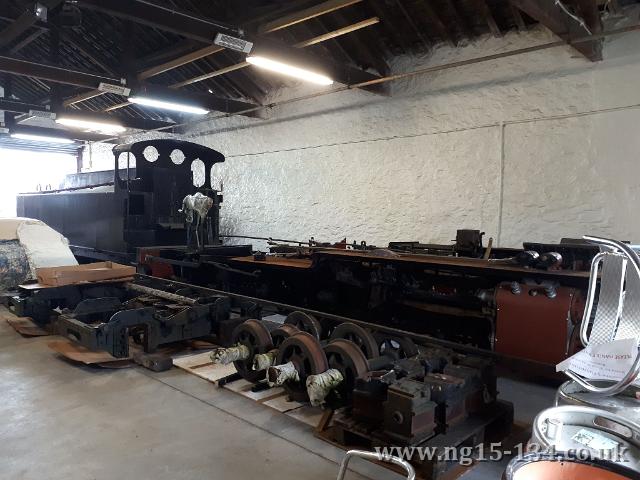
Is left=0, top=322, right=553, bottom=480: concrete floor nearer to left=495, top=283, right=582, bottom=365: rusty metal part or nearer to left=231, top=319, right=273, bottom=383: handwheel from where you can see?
left=231, top=319, right=273, bottom=383: handwheel

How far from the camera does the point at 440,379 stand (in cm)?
236

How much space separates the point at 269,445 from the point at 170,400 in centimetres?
94

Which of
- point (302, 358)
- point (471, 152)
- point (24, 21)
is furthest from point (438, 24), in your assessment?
point (24, 21)

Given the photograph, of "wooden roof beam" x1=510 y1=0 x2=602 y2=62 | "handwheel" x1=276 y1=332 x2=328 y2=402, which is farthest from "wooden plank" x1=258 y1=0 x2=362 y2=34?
"handwheel" x1=276 y1=332 x2=328 y2=402

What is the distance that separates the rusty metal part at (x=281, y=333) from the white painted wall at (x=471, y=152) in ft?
11.6

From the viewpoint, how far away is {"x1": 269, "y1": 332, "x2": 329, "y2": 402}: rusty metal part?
2787mm

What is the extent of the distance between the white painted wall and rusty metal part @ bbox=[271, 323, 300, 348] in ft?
11.6

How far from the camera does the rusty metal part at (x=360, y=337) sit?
3020mm

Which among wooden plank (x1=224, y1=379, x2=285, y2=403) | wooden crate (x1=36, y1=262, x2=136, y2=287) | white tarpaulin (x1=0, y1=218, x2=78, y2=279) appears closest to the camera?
wooden plank (x1=224, y1=379, x2=285, y2=403)

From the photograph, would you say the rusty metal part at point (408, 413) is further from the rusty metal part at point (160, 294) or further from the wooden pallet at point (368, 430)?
the rusty metal part at point (160, 294)

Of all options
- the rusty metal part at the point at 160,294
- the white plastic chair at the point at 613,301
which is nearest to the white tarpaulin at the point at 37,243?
the rusty metal part at the point at 160,294

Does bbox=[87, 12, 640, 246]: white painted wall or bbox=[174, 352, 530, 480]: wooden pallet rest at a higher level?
bbox=[87, 12, 640, 246]: white painted wall

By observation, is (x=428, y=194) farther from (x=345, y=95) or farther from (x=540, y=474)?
(x=540, y=474)

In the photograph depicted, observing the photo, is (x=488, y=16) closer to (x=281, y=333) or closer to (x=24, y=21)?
(x=281, y=333)
